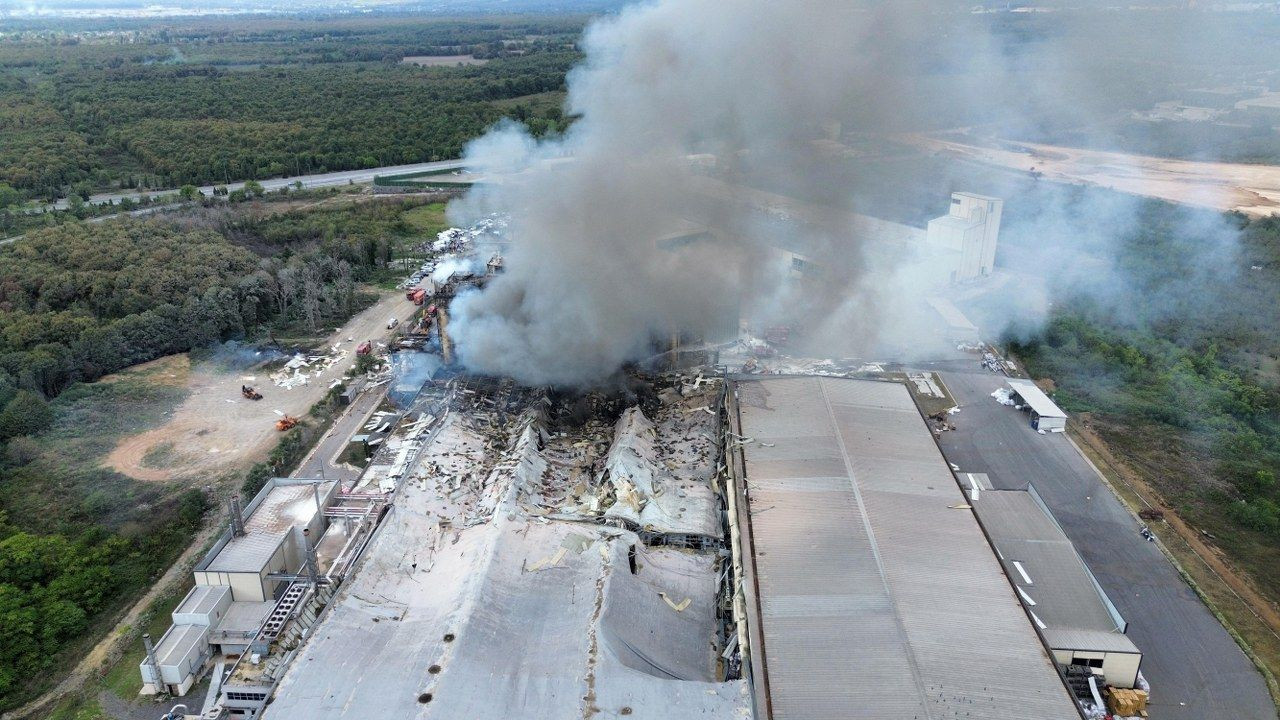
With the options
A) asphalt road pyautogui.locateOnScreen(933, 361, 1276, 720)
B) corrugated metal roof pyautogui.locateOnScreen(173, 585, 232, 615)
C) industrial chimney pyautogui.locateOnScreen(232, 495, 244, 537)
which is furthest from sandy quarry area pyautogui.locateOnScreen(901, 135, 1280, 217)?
corrugated metal roof pyautogui.locateOnScreen(173, 585, 232, 615)

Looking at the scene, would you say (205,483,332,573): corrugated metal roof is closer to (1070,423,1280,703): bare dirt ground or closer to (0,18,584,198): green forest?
(1070,423,1280,703): bare dirt ground

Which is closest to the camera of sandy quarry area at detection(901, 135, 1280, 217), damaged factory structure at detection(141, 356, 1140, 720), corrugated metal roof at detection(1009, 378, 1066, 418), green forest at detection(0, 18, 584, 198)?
damaged factory structure at detection(141, 356, 1140, 720)

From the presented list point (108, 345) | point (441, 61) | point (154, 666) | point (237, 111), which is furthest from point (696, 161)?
point (441, 61)

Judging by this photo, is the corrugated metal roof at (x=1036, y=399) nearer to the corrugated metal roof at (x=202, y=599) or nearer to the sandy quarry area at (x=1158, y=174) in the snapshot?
the sandy quarry area at (x=1158, y=174)

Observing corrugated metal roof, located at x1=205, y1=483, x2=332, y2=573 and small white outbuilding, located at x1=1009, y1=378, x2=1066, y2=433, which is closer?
corrugated metal roof, located at x1=205, y1=483, x2=332, y2=573

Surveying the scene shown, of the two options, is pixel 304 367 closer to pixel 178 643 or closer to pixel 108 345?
pixel 108 345
